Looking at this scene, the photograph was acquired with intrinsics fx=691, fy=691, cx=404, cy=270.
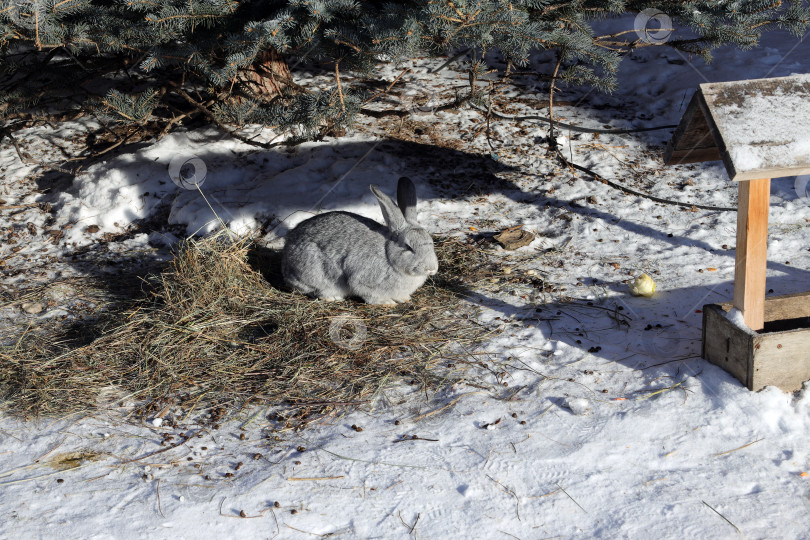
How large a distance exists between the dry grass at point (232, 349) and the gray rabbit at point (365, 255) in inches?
4.9

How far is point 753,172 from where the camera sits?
315 cm

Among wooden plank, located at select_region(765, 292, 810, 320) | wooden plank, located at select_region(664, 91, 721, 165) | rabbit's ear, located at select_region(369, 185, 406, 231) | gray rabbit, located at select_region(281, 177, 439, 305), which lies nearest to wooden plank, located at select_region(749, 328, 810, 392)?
wooden plank, located at select_region(765, 292, 810, 320)

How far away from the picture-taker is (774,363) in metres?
3.47

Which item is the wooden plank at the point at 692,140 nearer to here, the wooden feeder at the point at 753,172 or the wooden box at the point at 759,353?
the wooden feeder at the point at 753,172

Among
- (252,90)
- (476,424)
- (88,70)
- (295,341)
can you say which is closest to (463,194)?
(252,90)

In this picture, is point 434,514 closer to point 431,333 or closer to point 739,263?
point 431,333

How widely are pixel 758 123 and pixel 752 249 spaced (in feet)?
2.19

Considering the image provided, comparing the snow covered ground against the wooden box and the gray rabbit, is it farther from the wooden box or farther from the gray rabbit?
the gray rabbit

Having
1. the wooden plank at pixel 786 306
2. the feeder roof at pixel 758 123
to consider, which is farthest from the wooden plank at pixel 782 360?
the feeder roof at pixel 758 123

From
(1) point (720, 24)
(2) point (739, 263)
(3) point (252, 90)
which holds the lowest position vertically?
(2) point (739, 263)

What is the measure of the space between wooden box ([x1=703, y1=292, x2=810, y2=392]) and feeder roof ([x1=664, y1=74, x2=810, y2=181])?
819mm

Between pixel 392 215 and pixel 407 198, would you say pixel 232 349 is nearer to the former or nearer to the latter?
pixel 392 215

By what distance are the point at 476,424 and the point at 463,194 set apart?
3110mm

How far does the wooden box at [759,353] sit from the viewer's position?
11.3 ft
